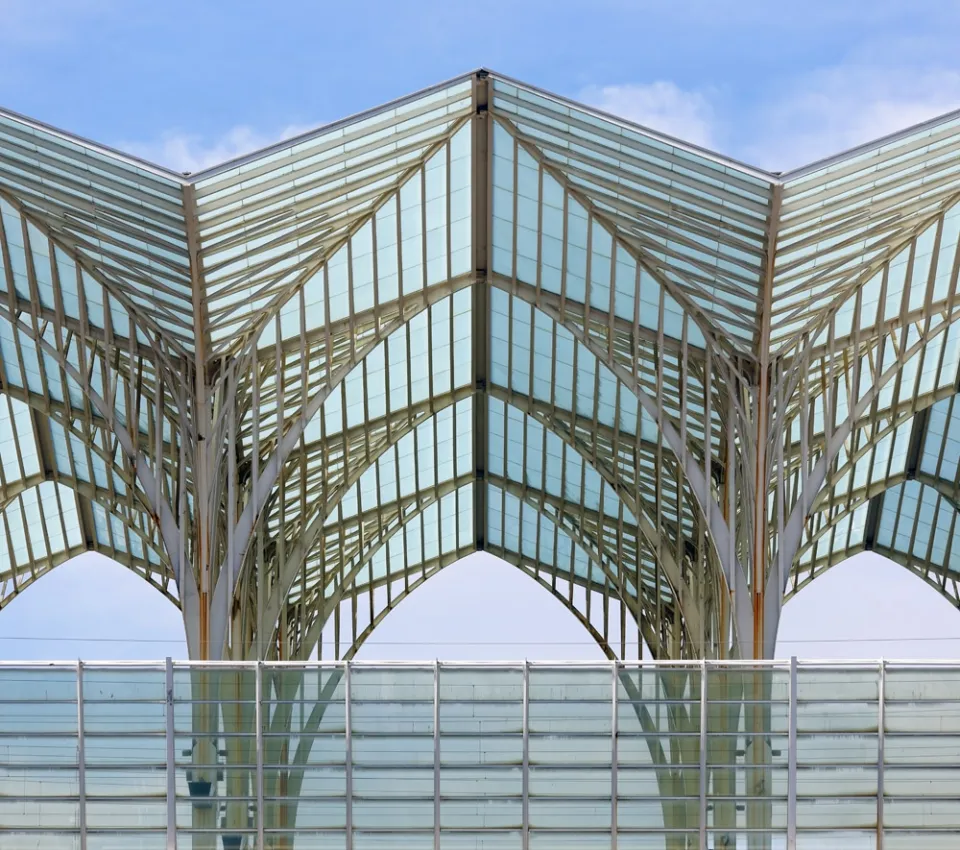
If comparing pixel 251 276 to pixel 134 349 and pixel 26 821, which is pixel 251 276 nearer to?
pixel 134 349

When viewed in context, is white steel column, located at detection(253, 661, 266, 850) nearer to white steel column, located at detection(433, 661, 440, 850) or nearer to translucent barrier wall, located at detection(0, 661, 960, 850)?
translucent barrier wall, located at detection(0, 661, 960, 850)

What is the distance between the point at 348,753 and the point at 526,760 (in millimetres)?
3053

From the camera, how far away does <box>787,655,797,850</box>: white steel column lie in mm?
28312

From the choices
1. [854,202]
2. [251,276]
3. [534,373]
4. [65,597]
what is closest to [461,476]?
[534,373]

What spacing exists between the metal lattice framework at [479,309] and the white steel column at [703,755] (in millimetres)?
7560

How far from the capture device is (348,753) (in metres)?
28.4

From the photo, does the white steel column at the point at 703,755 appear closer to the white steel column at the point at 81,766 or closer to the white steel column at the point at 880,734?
the white steel column at the point at 880,734

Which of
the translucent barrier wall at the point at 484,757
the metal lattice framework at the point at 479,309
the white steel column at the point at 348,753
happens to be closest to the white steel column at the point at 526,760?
the translucent barrier wall at the point at 484,757

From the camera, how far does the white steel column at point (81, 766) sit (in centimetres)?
2839

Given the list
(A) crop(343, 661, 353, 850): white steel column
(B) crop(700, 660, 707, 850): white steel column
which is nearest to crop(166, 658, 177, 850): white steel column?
(A) crop(343, 661, 353, 850): white steel column

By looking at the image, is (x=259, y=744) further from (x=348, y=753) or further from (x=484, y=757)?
(x=484, y=757)

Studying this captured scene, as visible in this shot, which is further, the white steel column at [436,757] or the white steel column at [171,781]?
the white steel column at [171,781]

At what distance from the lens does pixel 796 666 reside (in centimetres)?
2859

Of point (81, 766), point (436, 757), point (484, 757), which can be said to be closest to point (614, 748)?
point (484, 757)
